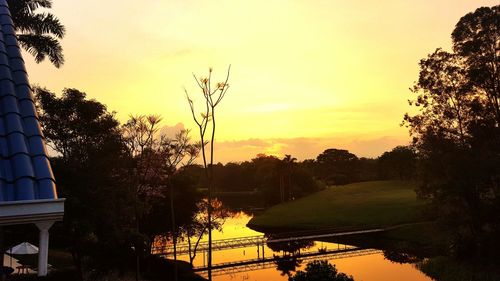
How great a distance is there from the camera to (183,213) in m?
58.9

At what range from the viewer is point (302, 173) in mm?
114438

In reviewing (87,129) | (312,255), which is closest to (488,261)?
(312,255)

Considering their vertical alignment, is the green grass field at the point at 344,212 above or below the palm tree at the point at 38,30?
below

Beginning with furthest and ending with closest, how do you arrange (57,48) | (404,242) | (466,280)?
(404,242), (466,280), (57,48)

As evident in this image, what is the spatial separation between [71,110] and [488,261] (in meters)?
33.9

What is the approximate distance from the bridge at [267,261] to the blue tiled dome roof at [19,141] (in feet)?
112

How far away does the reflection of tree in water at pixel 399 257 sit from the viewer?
149ft

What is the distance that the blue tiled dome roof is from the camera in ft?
19.8

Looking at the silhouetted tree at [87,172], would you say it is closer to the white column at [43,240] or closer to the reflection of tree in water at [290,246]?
the white column at [43,240]

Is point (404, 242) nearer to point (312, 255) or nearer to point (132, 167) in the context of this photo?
point (312, 255)

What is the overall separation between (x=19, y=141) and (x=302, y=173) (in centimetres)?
10964

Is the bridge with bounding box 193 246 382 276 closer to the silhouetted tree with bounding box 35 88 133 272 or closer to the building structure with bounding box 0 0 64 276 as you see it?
the silhouetted tree with bounding box 35 88 133 272

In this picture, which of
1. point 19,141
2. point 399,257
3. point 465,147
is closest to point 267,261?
point 399,257

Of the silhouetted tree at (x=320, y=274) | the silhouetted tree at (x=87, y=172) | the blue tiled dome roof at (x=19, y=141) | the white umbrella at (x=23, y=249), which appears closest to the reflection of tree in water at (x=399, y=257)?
the silhouetted tree at (x=87, y=172)
